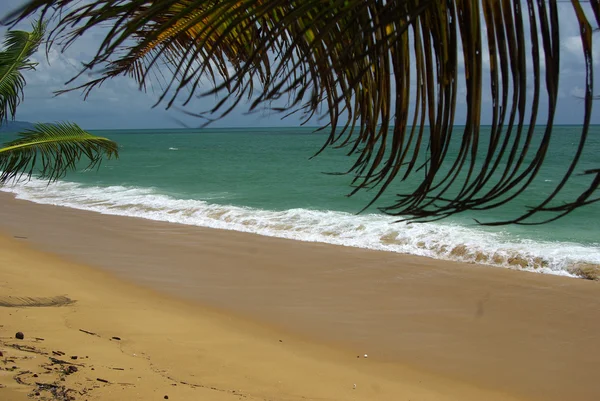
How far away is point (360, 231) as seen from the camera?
11.7m

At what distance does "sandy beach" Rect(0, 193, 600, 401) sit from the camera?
425 centimetres

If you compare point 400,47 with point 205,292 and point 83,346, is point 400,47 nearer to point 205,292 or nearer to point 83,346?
point 83,346

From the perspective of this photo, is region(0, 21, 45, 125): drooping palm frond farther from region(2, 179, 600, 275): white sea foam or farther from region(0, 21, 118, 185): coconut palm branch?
region(2, 179, 600, 275): white sea foam

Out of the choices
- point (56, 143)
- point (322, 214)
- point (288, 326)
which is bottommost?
point (288, 326)

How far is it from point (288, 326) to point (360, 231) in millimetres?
5782

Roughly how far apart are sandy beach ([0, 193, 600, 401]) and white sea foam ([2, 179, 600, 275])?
0.68 metres

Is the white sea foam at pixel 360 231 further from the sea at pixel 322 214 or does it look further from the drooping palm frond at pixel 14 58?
the drooping palm frond at pixel 14 58

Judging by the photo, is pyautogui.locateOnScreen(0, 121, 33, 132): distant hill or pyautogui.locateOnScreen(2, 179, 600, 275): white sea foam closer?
pyautogui.locateOnScreen(0, 121, 33, 132): distant hill

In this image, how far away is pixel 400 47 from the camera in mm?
982

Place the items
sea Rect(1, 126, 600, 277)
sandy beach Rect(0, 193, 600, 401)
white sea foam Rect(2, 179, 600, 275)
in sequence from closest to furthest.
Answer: sandy beach Rect(0, 193, 600, 401) < white sea foam Rect(2, 179, 600, 275) < sea Rect(1, 126, 600, 277)

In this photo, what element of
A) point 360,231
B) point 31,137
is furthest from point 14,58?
point 360,231

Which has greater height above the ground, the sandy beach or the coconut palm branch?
the coconut palm branch

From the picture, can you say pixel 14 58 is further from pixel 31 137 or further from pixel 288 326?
pixel 288 326

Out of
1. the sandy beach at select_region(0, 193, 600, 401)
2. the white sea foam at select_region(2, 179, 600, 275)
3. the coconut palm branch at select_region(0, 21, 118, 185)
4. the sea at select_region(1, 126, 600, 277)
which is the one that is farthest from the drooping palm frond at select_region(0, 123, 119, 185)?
the white sea foam at select_region(2, 179, 600, 275)
